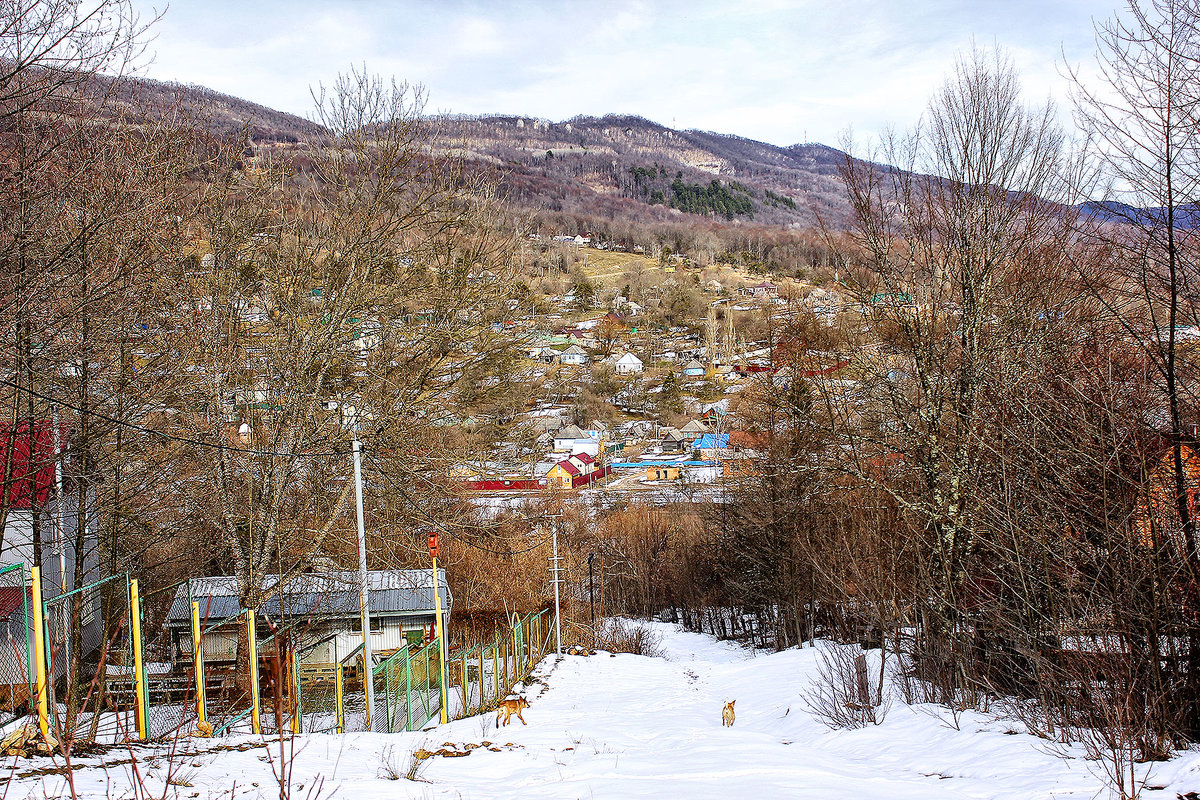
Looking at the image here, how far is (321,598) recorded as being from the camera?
53.3 ft

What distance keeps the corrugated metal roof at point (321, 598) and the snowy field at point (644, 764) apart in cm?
580

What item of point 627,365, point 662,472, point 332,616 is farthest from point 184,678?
point 627,365

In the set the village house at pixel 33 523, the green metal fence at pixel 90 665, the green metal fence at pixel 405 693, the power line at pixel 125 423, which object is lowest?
the green metal fence at pixel 405 693

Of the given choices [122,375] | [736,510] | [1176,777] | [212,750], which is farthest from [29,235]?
[736,510]

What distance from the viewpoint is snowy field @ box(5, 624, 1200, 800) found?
5.97m

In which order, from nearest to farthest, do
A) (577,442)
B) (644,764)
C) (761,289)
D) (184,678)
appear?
1. (644,764)
2. (184,678)
3. (577,442)
4. (761,289)

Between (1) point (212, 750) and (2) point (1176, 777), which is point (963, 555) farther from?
(1) point (212, 750)

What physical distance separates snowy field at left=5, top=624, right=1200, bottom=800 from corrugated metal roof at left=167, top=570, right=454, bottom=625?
5805 mm

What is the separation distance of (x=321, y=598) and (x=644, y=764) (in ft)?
34.4

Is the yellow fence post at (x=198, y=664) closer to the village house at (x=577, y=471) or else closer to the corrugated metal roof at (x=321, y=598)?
the corrugated metal roof at (x=321, y=598)

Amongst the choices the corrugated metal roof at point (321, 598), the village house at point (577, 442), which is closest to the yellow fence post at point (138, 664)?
the corrugated metal roof at point (321, 598)

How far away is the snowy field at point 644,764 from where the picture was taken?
5969mm

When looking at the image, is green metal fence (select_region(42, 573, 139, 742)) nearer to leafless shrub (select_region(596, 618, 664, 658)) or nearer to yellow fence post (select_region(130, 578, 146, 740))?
yellow fence post (select_region(130, 578, 146, 740))

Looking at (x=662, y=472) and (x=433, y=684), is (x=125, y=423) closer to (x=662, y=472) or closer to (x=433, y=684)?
(x=433, y=684)
